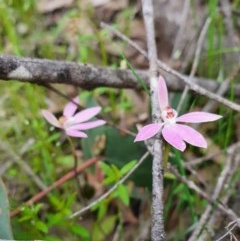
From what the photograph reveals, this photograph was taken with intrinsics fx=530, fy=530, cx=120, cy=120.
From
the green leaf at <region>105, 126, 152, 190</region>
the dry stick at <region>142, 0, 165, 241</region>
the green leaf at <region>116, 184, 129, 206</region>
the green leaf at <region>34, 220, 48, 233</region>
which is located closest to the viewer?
the dry stick at <region>142, 0, 165, 241</region>

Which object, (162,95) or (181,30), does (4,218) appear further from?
(181,30)

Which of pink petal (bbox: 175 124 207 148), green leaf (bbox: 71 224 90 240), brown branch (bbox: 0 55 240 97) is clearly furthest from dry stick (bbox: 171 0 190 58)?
pink petal (bbox: 175 124 207 148)

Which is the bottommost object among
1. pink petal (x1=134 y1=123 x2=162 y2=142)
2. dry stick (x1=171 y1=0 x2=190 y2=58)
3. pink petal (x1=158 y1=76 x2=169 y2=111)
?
pink petal (x1=134 y1=123 x2=162 y2=142)

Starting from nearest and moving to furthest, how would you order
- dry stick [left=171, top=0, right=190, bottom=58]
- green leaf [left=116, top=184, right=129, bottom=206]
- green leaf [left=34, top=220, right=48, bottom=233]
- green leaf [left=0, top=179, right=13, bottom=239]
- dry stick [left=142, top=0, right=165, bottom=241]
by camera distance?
dry stick [left=142, top=0, right=165, bottom=241]
green leaf [left=0, top=179, right=13, bottom=239]
green leaf [left=34, top=220, right=48, bottom=233]
green leaf [left=116, top=184, right=129, bottom=206]
dry stick [left=171, top=0, right=190, bottom=58]

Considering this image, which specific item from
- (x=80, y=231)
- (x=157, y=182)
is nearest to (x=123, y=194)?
(x=80, y=231)

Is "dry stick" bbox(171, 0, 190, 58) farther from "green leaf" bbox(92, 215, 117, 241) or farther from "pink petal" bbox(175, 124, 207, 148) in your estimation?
"pink petal" bbox(175, 124, 207, 148)

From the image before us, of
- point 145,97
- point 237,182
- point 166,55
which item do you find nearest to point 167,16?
point 166,55

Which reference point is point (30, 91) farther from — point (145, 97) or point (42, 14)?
point (42, 14)

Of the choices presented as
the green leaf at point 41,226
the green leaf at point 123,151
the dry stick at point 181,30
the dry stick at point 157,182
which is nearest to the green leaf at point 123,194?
the green leaf at point 123,151
